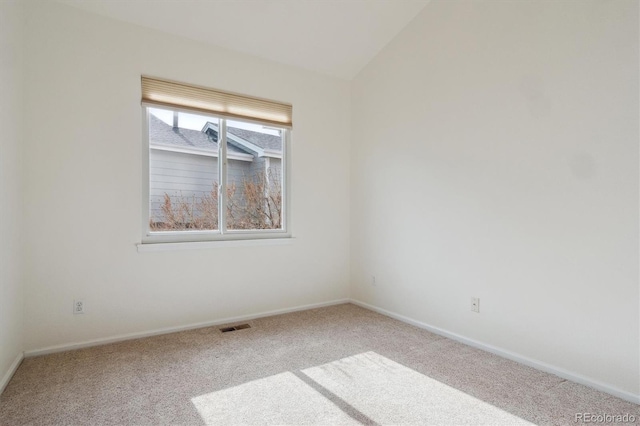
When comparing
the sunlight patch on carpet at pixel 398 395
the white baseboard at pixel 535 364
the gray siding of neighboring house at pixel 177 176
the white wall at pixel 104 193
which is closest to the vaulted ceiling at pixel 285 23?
the white wall at pixel 104 193

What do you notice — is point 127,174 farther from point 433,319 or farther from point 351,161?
point 433,319

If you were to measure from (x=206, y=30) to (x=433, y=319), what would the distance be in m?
3.30

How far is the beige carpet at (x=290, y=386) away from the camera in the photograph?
6.18 ft

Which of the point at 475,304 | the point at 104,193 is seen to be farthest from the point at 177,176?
the point at 475,304

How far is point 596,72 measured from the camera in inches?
85.2

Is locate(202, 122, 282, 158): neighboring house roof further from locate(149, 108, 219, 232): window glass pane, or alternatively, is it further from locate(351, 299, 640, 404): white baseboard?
locate(351, 299, 640, 404): white baseboard

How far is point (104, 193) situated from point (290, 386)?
82.0 inches

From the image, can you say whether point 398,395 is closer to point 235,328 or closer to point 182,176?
point 235,328

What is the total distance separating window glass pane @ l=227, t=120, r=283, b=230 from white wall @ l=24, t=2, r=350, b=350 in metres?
0.32

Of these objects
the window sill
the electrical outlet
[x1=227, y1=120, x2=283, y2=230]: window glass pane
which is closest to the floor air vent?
the window sill

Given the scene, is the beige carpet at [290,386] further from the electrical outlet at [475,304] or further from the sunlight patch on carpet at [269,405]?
the electrical outlet at [475,304]

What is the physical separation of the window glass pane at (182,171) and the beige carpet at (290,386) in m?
1.05

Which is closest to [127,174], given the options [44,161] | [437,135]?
[44,161]

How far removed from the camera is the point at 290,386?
2211 mm
